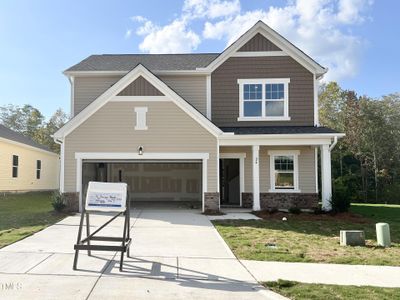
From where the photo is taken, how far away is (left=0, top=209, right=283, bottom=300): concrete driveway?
5684mm

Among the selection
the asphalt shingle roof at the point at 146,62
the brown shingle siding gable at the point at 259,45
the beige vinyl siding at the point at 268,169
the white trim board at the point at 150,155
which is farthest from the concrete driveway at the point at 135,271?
the brown shingle siding gable at the point at 259,45

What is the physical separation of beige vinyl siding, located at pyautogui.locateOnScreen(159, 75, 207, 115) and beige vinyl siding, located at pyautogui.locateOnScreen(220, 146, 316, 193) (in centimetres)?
243

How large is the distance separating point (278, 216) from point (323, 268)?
7421 millimetres

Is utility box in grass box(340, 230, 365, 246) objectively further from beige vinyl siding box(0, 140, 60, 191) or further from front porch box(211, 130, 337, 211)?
beige vinyl siding box(0, 140, 60, 191)

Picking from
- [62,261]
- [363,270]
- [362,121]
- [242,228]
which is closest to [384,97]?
[362,121]

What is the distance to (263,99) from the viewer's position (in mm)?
18094

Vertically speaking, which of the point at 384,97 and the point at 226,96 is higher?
the point at 384,97

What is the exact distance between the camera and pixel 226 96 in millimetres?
18172

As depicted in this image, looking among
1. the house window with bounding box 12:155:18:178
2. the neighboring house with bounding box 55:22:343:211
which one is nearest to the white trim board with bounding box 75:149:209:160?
the neighboring house with bounding box 55:22:343:211

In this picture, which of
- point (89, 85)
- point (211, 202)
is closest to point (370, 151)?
point (211, 202)

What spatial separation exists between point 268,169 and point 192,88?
201 inches

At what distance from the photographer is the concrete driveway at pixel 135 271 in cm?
568

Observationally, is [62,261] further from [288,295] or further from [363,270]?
[363,270]

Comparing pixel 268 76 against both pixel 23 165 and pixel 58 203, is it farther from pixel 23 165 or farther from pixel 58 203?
pixel 23 165
